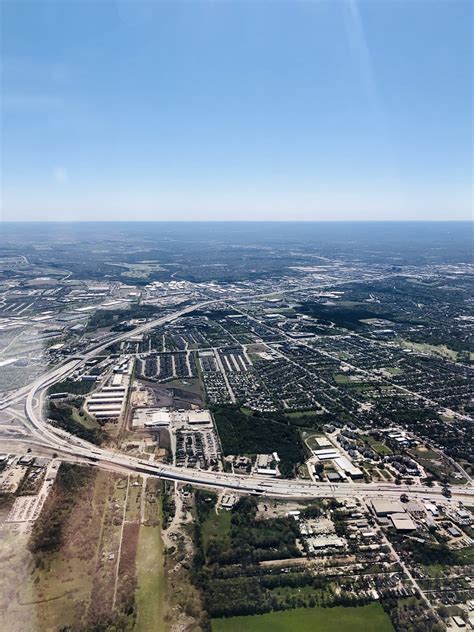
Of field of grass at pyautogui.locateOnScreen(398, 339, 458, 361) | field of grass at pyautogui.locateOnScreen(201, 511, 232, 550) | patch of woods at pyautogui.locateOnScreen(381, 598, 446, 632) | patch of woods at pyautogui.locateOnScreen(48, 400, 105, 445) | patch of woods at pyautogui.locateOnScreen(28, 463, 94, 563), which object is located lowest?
field of grass at pyautogui.locateOnScreen(398, 339, 458, 361)

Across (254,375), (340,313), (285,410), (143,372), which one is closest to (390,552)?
(285,410)

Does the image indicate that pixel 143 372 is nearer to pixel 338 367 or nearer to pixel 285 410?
pixel 285 410

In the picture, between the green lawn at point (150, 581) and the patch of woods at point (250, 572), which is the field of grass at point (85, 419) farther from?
the patch of woods at point (250, 572)

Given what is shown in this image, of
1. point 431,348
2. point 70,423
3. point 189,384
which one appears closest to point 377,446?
point 189,384

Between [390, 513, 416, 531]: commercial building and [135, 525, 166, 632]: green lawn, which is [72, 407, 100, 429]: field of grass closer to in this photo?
[135, 525, 166, 632]: green lawn

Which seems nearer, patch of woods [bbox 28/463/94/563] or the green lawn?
the green lawn

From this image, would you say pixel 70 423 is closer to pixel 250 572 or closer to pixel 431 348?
pixel 250 572

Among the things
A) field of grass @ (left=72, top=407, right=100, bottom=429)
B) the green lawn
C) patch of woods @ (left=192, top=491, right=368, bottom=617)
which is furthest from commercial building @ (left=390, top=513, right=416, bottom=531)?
field of grass @ (left=72, top=407, right=100, bottom=429)
